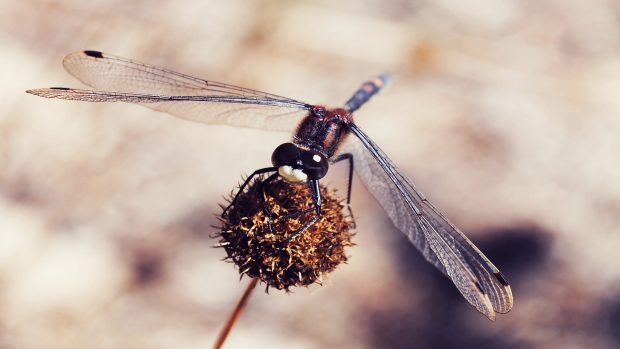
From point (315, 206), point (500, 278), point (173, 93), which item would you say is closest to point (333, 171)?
point (173, 93)

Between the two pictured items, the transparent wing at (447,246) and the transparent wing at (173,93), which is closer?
the transparent wing at (447,246)

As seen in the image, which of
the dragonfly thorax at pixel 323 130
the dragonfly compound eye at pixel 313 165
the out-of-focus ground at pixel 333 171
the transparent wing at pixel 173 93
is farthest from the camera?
the out-of-focus ground at pixel 333 171

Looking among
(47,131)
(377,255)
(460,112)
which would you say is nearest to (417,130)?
(460,112)

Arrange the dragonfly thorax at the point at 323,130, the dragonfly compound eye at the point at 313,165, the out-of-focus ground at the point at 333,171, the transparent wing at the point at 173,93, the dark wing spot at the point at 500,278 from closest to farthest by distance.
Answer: the dark wing spot at the point at 500,278
the dragonfly compound eye at the point at 313,165
the dragonfly thorax at the point at 323,130
the transparent wing at the point at 173,93
the out-of-focus ground at the point at 333,171

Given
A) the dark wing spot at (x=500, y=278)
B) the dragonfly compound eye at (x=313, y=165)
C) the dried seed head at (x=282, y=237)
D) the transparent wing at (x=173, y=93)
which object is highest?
the transparent wing at (x=173, y=93)

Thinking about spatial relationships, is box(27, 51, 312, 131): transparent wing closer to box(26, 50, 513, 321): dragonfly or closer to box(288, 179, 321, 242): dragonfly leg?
box(26, 50, 513, 321): dragonfly

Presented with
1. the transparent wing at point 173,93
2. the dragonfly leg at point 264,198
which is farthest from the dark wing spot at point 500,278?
the transparent wing at point 173,93

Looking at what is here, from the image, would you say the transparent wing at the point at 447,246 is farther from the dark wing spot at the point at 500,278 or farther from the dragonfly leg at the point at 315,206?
the dragonfly leg at the point at 315,206

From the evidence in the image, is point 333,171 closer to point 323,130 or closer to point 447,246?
point 323,130
